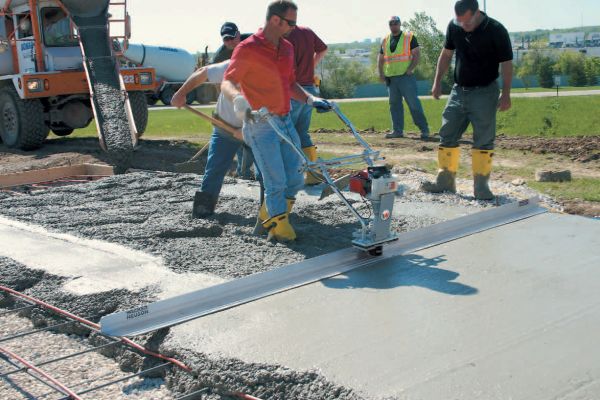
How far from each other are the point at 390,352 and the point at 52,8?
34.6 feet

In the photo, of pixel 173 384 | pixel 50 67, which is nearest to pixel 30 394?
pixel 173 384

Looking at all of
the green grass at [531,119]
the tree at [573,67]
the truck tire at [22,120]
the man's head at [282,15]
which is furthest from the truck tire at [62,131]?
the tree at [573,67]

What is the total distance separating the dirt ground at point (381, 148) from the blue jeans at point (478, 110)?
1.27 metres

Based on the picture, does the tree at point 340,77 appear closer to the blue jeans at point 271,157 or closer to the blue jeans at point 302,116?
the blue jeans at point 302,116

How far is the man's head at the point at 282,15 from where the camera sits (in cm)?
512

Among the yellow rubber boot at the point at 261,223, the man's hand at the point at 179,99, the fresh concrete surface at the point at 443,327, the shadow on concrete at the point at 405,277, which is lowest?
the fresh concrete surface at the point at 443,327

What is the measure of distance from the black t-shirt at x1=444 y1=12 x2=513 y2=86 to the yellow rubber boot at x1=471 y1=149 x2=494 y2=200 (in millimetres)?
690

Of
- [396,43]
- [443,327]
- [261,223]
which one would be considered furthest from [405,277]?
[396,43]

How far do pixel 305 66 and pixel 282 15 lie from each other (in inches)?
99.5

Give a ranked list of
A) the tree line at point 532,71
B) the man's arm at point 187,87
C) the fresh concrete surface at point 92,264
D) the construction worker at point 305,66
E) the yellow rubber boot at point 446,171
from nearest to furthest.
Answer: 1. the fresh concrete surface at point 92,264
2. the man's arm at point 187,87
3. the yellow rubber boot at point 446,171
4. the construction worker at point 305,66
5. the tree line at point 532,71

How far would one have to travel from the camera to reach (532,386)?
10.1 ft

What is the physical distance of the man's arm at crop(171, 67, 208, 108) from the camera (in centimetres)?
583

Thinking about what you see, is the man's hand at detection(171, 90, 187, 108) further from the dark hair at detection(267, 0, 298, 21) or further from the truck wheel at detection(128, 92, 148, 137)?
the truck wheel at detection(128, 92, 148, 137)

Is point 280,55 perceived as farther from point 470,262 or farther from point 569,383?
point 569,383
